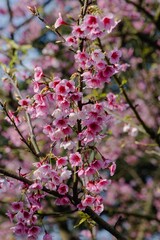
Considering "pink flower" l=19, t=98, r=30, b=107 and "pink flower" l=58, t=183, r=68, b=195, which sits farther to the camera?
"pink flower" l=19, t=98, r=30, b=107

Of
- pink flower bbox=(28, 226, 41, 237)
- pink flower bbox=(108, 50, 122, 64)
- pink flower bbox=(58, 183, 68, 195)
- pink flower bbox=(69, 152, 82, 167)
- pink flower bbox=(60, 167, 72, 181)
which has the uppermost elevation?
pink flower bbox=(108, 50, 122, 64)

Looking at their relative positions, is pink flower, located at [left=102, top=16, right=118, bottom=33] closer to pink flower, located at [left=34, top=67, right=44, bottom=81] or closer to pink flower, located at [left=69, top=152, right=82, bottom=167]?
pink flower, located at [left=34, top=67, right=44, bottom=81]

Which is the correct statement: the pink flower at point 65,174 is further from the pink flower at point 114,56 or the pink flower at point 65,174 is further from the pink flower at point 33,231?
the pink flower at point 114,56

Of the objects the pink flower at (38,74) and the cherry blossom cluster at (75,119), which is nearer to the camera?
the cherry blossom cluster at (75,119)

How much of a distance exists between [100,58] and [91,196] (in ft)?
2.21

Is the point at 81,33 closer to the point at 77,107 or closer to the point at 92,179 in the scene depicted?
the point at 77,107

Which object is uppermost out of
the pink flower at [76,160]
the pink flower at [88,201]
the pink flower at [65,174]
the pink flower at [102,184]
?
the pink flower at [76,160]

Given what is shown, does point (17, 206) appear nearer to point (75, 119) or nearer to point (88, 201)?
point (88, 201)

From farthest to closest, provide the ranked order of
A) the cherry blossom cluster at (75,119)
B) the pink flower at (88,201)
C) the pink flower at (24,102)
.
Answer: the pink flower at (24,102), the pink flower at (88,201), the cherry blossom cluster at (75,119)

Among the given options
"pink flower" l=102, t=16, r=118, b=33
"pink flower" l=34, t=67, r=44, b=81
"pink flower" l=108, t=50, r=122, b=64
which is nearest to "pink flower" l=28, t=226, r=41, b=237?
"pink flower" l=34, t=67, r=44, b=81

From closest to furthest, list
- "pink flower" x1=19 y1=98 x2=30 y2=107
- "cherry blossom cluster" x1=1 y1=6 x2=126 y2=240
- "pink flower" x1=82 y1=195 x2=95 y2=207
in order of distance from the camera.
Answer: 1. "cherry blossom cluster" x1=1 y1=6 x2=126 y2=240
2. "pink flower" x1=82 y1=195 x2=95 y2=207
3. "pink flower" x1=19 y1=98 x2=30 y2=107

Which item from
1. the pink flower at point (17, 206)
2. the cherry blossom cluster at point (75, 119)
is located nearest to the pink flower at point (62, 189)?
the cherry blossom cluster at point (75, 119)

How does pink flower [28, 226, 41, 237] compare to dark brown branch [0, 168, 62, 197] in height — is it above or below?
below

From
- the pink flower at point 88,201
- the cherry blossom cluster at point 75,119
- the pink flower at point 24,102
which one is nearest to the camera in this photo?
the cherry blossom cluster at point 75,119
